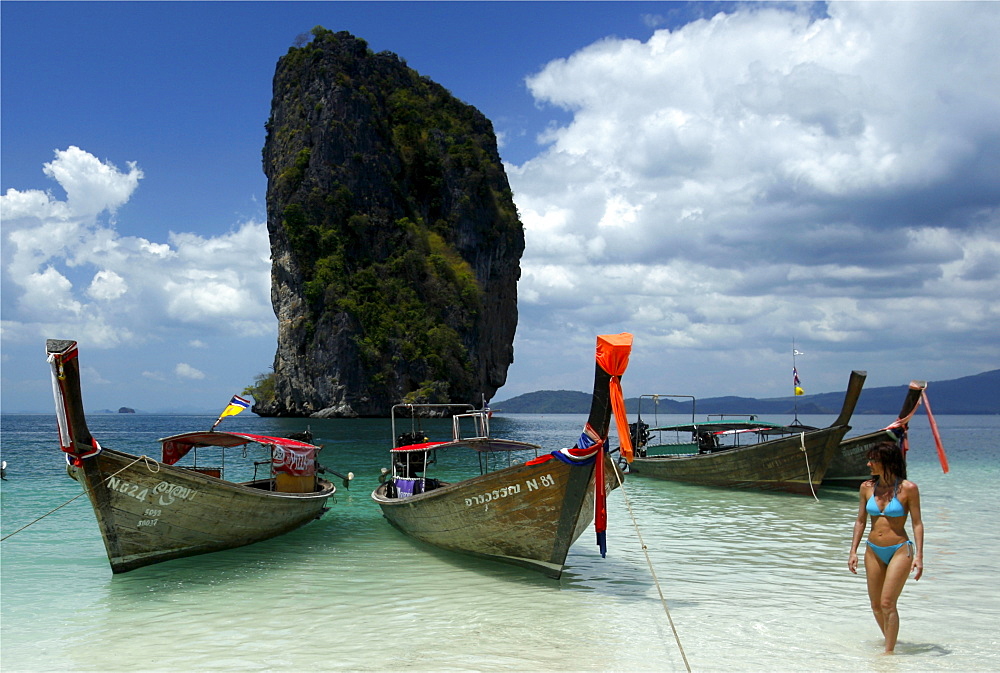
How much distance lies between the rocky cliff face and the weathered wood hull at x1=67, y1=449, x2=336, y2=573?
183 feet

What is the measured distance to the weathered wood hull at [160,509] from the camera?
29.0 feet

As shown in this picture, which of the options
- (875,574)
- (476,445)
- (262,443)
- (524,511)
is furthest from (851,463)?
(262,443)

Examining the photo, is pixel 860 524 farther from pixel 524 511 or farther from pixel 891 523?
pixel 524 511

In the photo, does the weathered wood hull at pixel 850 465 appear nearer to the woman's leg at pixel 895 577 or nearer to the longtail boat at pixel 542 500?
the longtail boat at pixel 542 500

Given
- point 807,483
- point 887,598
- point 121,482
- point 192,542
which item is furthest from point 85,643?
point 807,483

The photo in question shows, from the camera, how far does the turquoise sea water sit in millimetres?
6238

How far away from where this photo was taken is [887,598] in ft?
18.0

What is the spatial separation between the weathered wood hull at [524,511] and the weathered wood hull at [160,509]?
320cm

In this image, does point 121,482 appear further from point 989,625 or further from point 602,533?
point 989,625

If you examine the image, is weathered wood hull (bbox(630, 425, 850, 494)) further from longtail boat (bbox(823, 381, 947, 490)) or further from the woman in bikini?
the woman in bikini

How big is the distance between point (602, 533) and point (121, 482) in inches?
254

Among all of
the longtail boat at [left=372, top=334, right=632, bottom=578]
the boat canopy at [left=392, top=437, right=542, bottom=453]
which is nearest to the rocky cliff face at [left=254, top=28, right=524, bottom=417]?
the boat canopy at [left=392, top=437, right=542, bottom=453]

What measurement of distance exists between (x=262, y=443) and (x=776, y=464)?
511 inches

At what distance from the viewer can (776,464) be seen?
17484 mm
